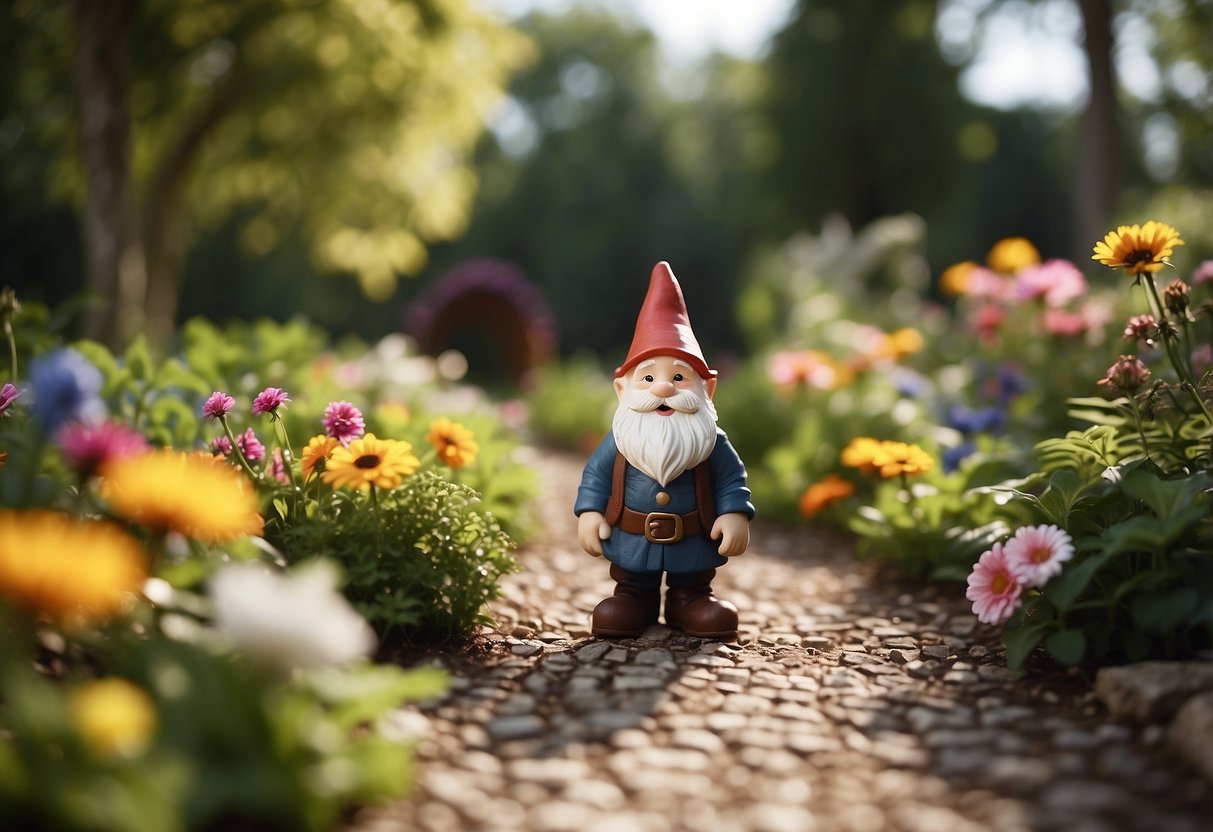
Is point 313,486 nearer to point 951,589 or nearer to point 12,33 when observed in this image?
point 951,589

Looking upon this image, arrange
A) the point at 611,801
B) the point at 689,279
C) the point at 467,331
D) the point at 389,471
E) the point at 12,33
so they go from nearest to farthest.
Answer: the point at 611,801 → the point at 389,471 → the point at 12,33 → the point at 467,331 → the point at 689,279

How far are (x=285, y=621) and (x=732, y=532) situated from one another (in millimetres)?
1450

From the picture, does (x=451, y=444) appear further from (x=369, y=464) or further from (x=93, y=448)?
(x=93, y=448)

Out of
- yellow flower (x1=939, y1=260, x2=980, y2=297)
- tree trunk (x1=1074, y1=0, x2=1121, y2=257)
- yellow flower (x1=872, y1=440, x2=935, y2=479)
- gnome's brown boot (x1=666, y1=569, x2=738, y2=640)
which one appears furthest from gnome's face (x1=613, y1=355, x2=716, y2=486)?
tree trunk (x1=1074, y1=0, x2=1121, y2=257)

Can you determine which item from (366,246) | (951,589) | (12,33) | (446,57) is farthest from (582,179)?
Result: (951,589)

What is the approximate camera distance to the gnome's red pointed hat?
2721 mm

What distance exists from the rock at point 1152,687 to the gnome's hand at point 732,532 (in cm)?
96

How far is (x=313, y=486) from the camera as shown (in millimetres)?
2641

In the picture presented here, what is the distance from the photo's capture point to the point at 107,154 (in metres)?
6.20

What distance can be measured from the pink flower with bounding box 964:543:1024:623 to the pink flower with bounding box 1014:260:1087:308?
2447 mm

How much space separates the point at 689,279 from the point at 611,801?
18822 millimetres

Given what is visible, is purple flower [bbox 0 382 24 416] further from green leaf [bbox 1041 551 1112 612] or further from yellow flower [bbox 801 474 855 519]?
yellow flower [bbox 801 474 855 519]

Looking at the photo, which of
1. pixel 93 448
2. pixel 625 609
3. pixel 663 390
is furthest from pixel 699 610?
pixel 93 448

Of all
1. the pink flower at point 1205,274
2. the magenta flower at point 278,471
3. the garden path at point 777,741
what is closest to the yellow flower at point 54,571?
the garden path at point 777,741
